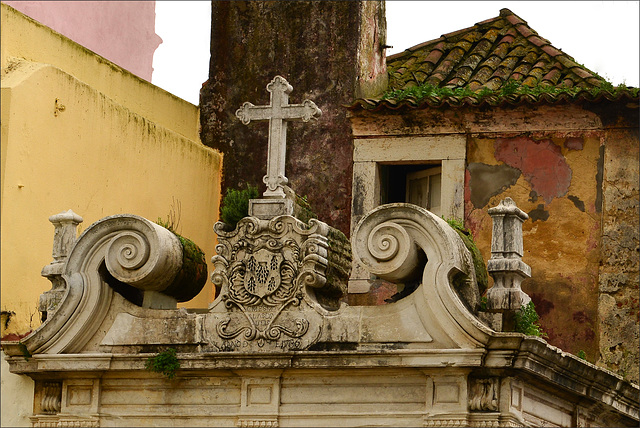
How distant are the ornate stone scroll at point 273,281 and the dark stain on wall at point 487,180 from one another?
371 centimetres

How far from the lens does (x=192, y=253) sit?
12555 mm

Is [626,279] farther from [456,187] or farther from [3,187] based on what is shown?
[3,187]

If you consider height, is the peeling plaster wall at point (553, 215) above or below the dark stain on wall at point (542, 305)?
above

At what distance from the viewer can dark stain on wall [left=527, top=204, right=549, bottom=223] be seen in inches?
602

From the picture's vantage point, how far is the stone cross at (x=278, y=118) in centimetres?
1228

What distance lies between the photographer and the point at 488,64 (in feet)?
54.9

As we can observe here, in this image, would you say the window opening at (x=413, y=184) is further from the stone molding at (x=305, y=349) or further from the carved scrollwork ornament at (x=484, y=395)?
the carved scrollwork ornament at (x=484, y=395)

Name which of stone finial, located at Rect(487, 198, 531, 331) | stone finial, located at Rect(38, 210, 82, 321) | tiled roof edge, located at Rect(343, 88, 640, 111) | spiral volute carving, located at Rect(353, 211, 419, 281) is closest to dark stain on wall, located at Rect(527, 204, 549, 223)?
tiled roof edge, located at Rect(343, 88, 640, 111)

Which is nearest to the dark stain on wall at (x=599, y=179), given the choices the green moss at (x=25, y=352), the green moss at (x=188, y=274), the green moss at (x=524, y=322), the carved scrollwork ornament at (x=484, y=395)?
the green moss at (x=524, y=322)

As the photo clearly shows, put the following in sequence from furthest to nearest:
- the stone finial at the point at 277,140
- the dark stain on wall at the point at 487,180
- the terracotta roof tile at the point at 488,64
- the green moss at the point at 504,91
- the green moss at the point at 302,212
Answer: the terracotta roof tile at the point at 488,64, the dark stain on wall at the point at 487,180, the green moss at the point at 504,91, the green moss at the point at 302,212, the stone finial at the point at 277,140

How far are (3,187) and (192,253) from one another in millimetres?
2065

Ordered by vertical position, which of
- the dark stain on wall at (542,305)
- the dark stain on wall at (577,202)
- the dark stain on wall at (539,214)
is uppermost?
the dark stain on wall at (577,202)

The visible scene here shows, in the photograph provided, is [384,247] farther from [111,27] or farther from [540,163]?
[111,27]

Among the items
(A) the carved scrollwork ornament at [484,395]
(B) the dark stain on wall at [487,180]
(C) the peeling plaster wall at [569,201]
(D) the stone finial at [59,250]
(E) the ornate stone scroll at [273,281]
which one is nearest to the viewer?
(A) the carved scrollwork ornament at [484,395]
